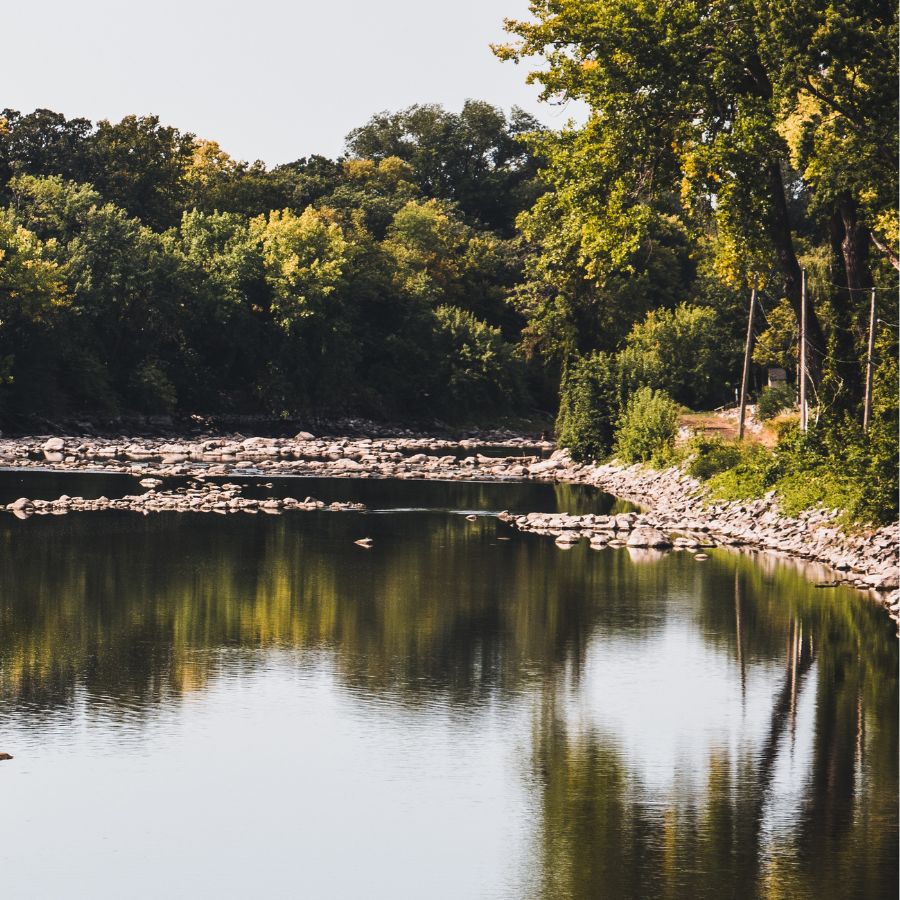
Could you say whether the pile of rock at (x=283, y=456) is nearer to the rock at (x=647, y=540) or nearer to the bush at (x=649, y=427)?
the bush at (x=649, y=427)

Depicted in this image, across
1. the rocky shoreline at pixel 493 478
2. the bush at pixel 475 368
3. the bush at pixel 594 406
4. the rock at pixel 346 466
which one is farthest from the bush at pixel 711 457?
the bush at pixel 475 368

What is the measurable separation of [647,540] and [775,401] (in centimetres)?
2219

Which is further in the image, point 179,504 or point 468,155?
point 468,155

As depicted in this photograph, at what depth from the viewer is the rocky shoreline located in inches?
1209

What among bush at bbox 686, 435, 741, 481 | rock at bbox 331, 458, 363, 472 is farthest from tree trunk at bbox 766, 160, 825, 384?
rock at bbox 331, 458, 363, 472

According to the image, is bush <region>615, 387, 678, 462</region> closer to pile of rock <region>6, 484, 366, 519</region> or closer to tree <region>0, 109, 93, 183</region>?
pile of rock <region>6, 484, 366, 519</region>

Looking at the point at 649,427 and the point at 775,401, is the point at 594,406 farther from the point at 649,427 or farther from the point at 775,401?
the point at 775,401

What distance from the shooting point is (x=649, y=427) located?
50656 mm

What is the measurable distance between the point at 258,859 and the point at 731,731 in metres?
6.94

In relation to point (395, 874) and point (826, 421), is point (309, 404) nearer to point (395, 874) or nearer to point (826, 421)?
point (826, 421)

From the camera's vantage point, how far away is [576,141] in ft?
123

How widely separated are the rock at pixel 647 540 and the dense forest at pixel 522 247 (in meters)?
4.03

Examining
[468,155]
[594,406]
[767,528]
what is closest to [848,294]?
[767,528]

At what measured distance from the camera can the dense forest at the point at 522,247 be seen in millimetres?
32969
